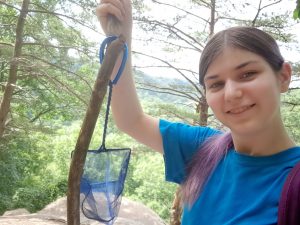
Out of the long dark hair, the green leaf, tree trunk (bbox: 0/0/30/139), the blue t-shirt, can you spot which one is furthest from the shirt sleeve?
tree trunk (bbox: 0/0/30/139)

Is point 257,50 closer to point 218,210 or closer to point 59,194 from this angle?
point 218,210

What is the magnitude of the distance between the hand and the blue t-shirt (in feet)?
1.40

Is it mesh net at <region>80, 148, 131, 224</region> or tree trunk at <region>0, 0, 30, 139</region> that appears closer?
mesh net at <region>80, 148, 131, 224</region>

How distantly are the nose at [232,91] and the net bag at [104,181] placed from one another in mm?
294

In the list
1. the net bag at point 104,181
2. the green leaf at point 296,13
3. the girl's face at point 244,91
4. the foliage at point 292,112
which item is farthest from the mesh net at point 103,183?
the foliage at point 292,112

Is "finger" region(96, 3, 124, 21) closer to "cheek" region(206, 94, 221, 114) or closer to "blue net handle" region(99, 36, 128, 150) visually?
"blue net handle" region(99, 36, 128, 150)

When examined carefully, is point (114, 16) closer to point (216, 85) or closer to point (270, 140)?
point (216, 85)

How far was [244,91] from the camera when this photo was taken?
768mm

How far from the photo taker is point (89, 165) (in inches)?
37.4

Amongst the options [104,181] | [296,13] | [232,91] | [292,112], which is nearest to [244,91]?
[232,91]

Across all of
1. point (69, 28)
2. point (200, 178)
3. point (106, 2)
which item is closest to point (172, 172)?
point (200, 178)

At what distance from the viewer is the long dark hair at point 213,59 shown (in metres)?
0.81

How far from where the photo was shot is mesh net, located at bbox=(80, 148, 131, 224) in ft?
3.16

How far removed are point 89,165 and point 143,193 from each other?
49.5 feet
